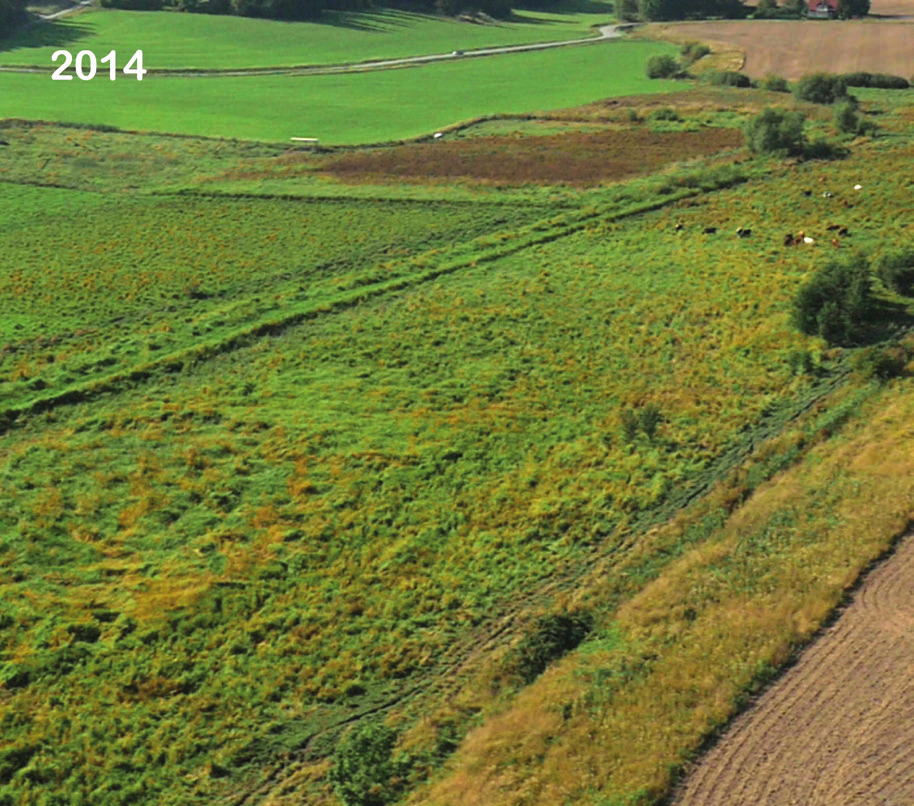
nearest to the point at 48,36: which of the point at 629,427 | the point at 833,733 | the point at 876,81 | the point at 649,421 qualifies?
the point at 876,81

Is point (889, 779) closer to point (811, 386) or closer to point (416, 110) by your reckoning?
point (811, 386)

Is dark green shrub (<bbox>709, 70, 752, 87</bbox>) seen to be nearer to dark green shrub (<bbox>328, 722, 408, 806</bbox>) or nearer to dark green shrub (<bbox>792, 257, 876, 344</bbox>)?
dark green shrub (<bbox>792, 257, 876, 344</bbox>)

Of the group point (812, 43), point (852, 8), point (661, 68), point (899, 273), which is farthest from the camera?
point (852, 8)

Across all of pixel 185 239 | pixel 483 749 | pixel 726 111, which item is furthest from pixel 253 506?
pixel 726 111

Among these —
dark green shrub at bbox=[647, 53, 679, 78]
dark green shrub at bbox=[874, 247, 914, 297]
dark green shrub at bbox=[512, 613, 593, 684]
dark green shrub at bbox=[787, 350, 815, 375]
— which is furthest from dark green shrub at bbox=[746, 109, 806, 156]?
dark green shrub at bbox=[512, 613, 593, 684]

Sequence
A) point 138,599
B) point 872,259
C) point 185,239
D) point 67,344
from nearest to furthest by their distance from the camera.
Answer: point 138,599, point 67,344, point 872,259, point 185,239

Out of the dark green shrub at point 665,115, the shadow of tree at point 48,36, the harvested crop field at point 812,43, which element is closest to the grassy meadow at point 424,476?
the dark green shrub at point 665,115

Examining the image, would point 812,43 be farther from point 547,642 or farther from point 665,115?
point 547,642
